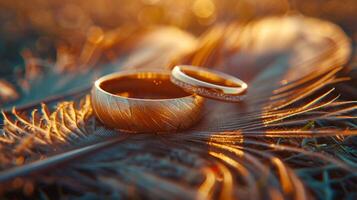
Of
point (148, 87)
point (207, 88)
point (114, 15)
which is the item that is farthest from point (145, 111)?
point (114, 15)

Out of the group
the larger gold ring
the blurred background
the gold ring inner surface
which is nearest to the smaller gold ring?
the larger gold ring

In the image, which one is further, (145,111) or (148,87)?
(148,87)

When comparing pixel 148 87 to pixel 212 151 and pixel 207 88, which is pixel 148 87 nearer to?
pixel 207 88

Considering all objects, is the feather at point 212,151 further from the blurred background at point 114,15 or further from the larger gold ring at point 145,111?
the blurred background at point 114,15

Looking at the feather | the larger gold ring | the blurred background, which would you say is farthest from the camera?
the blurred background

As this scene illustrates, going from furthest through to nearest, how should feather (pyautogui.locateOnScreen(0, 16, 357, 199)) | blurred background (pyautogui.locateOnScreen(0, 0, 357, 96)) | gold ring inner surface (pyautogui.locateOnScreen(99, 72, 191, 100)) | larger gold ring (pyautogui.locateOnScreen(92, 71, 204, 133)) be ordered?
blurred background (pyautogui.locateOnScreen(0, 0, 357, 96)) → gold ring inner surface (pyautogui.locateOnScreen(99, 72, 191, 100)) → larger gold ring (pyautogui.locateOnScreen(92, 71, 204, 133)) → feather (pyautogui.locateOnScreen(0, 16, 357, 199))

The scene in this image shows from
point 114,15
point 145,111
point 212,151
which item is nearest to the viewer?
point 212,151

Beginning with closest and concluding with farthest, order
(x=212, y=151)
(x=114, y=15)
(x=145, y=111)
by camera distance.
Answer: (x=212, y=151) < (x=145, y=111) < (x=114, y=15)

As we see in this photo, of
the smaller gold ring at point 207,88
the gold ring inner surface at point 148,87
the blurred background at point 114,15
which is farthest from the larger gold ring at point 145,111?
the blurred background at point 114,15

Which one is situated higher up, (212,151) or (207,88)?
(207,88)

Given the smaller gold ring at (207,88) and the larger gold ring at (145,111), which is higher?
the smaller gold ring at (207,88)

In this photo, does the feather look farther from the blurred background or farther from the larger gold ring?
the blurred background
